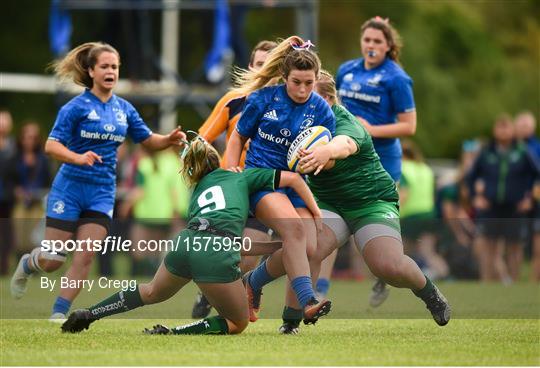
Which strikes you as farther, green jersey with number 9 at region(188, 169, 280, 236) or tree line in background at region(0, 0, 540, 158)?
tree line in background at region(0, 0, 540, 158)

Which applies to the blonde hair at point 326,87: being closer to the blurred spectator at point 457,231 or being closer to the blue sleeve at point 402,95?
the blue sleeve at point 402,95

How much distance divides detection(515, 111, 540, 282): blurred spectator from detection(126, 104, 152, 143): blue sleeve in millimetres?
7072

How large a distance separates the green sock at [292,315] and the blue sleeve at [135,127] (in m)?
2.05

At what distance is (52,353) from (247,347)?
1211mm

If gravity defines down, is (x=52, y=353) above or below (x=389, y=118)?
below

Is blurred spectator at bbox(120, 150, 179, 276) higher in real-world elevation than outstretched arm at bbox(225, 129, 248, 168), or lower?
lower

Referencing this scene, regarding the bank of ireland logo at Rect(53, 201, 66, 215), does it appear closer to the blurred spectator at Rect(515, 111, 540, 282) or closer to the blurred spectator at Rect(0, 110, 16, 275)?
the blurred spectator at Rect(0, 110, 16, 275)

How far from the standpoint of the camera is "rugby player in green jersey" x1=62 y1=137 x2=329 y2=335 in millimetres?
8648

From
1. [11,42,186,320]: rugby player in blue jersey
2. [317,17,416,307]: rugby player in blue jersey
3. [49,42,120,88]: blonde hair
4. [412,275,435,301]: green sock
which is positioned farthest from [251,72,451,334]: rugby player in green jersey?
[49,42,120,88]: blonde hair

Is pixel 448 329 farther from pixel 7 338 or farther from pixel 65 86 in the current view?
pixel 65 86

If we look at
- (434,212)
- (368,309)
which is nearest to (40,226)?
(368,309)

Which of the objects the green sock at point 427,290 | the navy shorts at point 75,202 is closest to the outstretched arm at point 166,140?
the navy shorts at point 75,202

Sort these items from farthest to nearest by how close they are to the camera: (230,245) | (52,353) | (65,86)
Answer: (65,86) → (230,245) → (52,353)

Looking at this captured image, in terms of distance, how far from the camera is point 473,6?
35000mm
